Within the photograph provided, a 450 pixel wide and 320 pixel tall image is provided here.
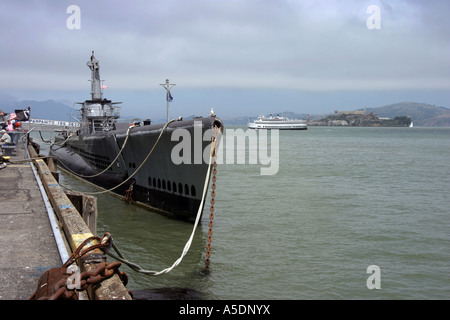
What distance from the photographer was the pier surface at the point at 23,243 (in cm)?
469

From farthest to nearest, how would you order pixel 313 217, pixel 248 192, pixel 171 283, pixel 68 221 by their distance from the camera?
pixel 248 192 → pixel 313 217 → pixel 171 283 → pixel 68 221

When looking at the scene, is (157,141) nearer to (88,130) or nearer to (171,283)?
(171,283)

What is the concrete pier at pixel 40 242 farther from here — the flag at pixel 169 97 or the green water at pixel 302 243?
the flag at pixel 169 97

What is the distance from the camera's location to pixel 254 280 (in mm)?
9359

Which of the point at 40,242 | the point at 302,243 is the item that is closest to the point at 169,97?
the point at 302,243

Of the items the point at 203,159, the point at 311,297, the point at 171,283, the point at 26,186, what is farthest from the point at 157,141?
the point at 311,297

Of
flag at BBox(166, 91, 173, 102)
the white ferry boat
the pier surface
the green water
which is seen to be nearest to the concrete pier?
the pier surface

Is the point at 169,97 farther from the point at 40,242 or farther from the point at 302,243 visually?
the point at 40,242

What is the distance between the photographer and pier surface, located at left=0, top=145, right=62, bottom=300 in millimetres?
4691

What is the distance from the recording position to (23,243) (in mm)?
6059

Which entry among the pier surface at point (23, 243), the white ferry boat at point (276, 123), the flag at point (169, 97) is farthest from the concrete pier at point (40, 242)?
the white ferry boat at point (276, 123)

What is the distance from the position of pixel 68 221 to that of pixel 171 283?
3428 millimetres
